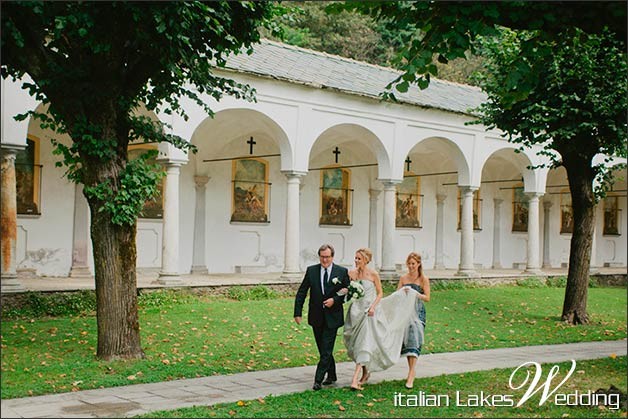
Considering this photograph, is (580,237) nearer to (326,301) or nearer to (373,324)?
(373,324)

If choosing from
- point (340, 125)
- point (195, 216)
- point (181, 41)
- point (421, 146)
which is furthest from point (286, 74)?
point (181, 41)

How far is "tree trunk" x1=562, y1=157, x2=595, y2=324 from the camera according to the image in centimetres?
1712

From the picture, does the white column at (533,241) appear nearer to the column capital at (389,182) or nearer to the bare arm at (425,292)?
the column capital at (389,182)

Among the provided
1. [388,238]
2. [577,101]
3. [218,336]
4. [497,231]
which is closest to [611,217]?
[497,231]

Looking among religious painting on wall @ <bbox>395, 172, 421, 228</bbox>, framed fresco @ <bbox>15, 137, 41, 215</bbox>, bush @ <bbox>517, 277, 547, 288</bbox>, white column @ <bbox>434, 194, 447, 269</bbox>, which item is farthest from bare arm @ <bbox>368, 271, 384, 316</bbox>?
white column @ <bbox>434, 194, 447, 269</bbox>

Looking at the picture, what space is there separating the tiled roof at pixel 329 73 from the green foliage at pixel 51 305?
21.4ft

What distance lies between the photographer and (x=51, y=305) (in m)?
14.8

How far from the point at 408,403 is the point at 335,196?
18226 millimetres

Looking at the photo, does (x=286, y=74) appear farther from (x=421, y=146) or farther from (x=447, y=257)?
(x=447, y=257)

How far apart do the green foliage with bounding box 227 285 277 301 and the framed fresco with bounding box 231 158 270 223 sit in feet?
16.0

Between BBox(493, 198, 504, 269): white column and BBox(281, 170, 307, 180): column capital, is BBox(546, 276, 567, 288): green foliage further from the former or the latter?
BBox(281, 170, 307, 180): column capital

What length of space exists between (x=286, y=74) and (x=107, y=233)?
10.3 metres

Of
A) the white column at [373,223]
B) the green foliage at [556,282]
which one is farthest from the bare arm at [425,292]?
the green foliage at [556,282]

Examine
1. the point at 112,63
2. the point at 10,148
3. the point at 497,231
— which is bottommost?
the point at 497,231
